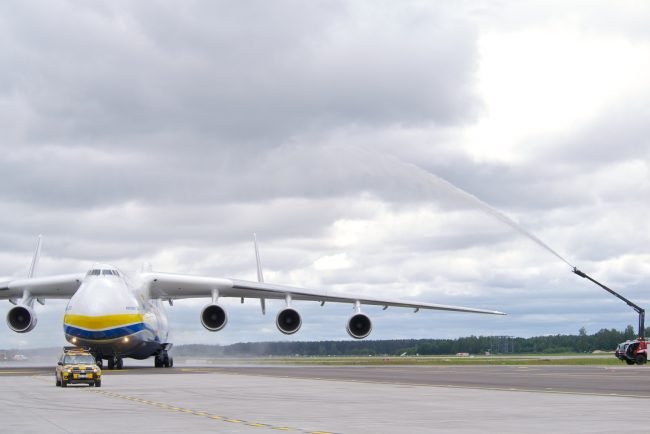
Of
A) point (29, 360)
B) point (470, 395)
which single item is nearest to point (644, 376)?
point (470, 395)

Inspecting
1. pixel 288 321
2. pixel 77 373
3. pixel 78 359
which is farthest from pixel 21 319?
pixel 77 373

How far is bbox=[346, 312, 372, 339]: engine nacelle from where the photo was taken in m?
46.8

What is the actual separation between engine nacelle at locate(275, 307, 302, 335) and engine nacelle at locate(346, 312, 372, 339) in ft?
8.02

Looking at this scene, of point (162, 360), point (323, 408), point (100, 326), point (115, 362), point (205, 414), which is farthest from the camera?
point (162, 360)

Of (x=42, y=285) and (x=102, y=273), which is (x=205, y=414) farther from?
(x=42, y=285)

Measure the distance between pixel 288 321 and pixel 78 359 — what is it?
16054 mm

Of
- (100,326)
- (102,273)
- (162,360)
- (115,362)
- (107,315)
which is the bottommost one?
(115,362)

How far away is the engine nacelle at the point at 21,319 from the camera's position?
4422 cm

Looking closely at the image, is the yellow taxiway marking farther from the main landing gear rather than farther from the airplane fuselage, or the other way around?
the main landing gear

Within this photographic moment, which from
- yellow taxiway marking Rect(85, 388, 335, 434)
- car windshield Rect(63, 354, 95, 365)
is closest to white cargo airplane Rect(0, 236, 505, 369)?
car windshield Rect(63, 354, 95, 365)

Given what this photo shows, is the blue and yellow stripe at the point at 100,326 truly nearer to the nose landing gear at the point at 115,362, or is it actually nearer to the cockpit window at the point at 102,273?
the cockpit window at the point at 102,273

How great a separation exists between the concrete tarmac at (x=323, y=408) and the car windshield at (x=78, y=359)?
35.3 inches

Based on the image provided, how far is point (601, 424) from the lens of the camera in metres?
15.8

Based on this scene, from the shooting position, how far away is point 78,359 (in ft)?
103
